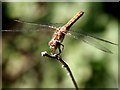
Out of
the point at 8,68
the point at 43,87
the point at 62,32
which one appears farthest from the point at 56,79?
the point at 62,32

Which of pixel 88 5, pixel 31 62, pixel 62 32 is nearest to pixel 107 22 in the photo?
pixel 88 5

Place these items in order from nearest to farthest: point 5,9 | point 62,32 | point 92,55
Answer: point 62,32 → point 92,55 → point 5,9

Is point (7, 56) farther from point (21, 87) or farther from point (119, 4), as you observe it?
point (119, 4)

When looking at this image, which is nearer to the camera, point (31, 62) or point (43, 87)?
point (43, 87)

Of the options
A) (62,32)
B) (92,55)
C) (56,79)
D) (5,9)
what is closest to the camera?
(62,32)

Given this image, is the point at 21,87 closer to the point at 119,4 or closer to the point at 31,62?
the point at 31,62

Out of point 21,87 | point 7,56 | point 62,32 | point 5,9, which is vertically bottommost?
point 21,87

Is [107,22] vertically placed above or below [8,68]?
above
